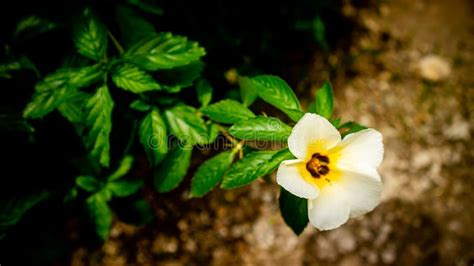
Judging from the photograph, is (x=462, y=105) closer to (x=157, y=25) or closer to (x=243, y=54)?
(x=243, y=54)

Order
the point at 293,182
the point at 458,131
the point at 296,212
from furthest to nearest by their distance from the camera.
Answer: the point at 458,131 → the point at 296,212 → the point at 293,182

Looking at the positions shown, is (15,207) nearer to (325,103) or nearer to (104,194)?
(104,194)

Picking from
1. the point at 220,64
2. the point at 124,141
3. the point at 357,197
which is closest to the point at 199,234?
the point at 124,141

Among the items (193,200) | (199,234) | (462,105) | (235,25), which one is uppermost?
Answer: (235,25)

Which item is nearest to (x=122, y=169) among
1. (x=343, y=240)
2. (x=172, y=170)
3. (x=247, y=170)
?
(x=172, y=170)

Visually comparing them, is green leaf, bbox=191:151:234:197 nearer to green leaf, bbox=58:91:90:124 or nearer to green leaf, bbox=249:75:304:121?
green leaf, bbox=249:75:304:121
